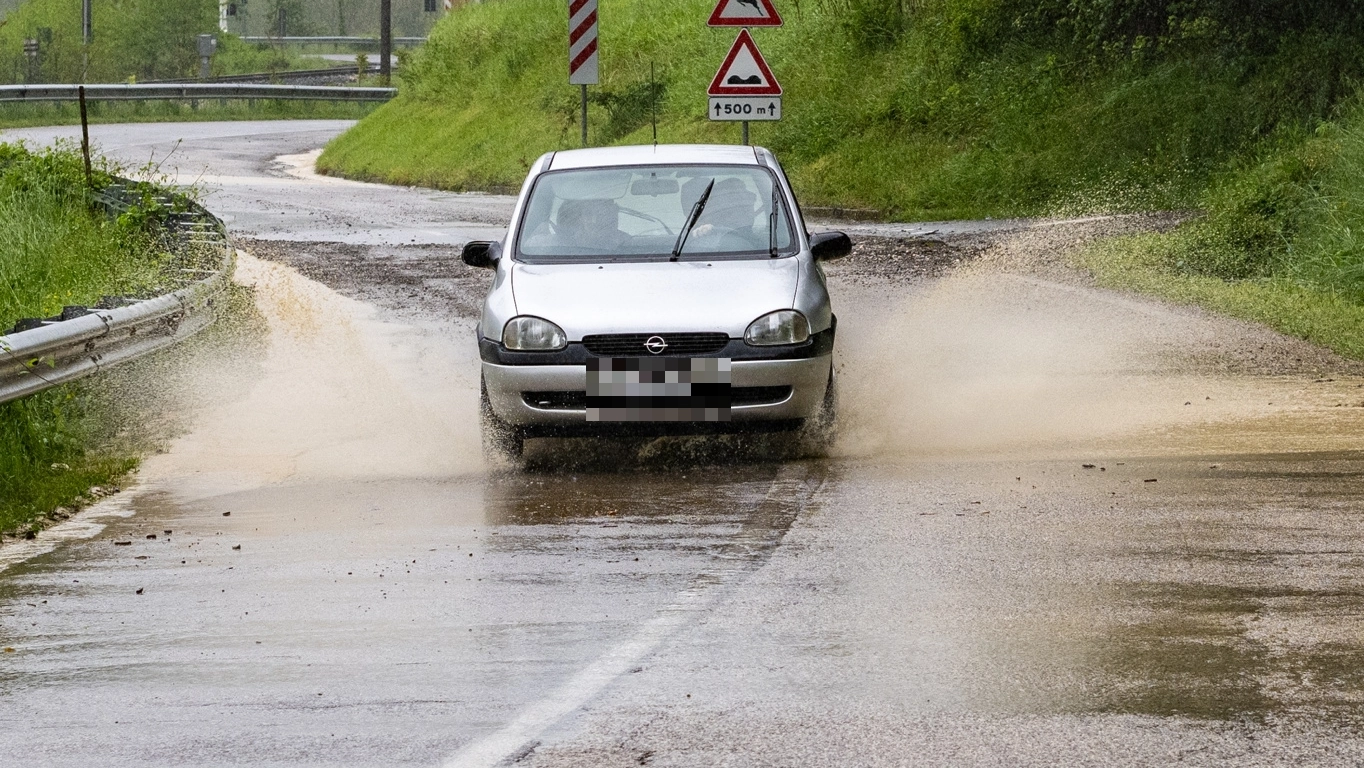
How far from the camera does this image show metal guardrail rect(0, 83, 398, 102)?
50562mm

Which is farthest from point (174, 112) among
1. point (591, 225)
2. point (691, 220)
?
point (691, 220)

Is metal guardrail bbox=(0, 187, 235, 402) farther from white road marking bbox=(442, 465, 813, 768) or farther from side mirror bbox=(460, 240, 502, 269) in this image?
white road marking bbox=(442, 465, 813, 768)

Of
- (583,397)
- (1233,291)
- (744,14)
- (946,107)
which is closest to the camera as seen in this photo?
(583,397)

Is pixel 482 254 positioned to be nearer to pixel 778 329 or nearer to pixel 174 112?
pixel 778 329

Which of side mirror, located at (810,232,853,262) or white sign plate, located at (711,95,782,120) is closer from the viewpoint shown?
side mirror, located at (810,232,853,262)

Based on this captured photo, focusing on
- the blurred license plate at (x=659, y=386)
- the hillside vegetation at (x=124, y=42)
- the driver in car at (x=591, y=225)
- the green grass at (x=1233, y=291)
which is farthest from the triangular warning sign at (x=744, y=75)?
the hillside vegetation at (x=124, y=42)

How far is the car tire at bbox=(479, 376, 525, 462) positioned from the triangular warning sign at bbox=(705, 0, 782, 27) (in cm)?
1031

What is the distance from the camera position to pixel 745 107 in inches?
776

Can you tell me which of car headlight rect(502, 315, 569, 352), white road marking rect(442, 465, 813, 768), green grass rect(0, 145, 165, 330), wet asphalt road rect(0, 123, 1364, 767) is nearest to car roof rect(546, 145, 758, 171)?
wet asphalt road rect(0, 123, 1364, 767)

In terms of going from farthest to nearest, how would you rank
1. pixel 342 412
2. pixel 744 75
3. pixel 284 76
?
pixel 284 76, pixel 744 75, pixel 342 412

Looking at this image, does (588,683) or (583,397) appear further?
(583,397)

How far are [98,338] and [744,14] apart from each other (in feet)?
34.0

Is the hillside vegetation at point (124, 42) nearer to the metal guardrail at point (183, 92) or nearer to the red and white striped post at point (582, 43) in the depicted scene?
the metal guardrail at point (183, 92)

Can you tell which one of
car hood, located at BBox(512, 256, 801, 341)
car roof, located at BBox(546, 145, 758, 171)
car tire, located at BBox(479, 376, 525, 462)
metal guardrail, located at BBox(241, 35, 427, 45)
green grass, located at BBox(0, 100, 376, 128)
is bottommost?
metal guardrail, located at BBox(241, 35, 427, 45)
